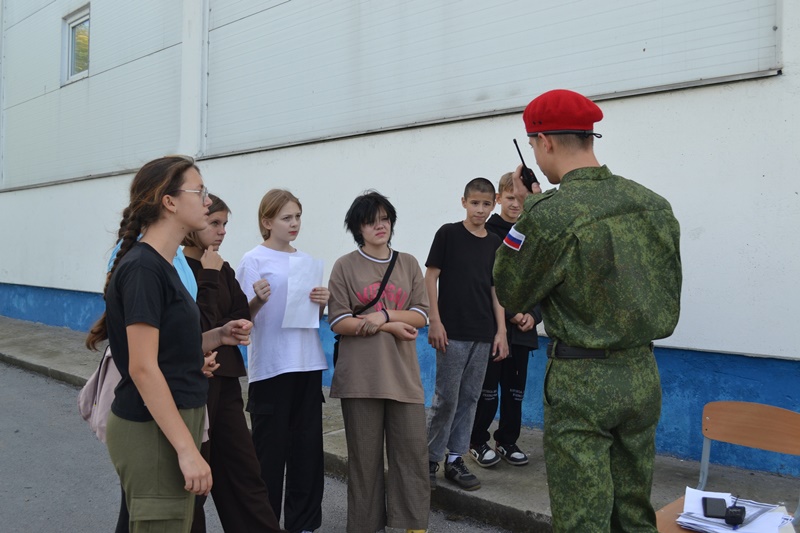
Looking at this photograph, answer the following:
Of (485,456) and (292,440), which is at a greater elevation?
(292,440)

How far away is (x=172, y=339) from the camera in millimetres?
2264

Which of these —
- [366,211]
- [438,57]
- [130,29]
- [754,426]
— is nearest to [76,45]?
[130,29]

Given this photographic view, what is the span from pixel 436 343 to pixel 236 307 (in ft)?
4.30

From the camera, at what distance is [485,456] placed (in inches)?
185

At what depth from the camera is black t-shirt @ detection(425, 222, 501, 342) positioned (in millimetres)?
4383

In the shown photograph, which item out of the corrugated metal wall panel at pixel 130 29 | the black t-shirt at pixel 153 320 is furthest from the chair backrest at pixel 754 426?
the corrugated metal wall panel at pixel 130 29

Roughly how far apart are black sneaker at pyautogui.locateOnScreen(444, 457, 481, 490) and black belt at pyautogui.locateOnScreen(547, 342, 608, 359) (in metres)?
2.10

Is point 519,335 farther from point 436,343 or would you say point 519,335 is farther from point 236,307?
point 236,307

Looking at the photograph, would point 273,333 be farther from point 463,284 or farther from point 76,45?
point 76,45

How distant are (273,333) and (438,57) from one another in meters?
3.73

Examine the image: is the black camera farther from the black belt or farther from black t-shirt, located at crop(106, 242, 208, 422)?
black t-shirt, located at crop(106, 242, 208, 422)

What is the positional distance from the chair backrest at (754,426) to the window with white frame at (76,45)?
38.0 ft

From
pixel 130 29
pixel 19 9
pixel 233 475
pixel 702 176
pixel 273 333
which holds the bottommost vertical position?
pixel 233 475

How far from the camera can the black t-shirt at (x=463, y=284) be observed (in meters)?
4.38
